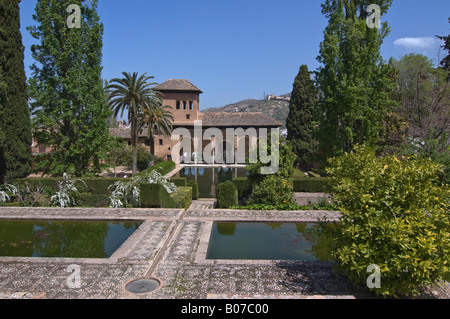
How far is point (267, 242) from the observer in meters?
9.05

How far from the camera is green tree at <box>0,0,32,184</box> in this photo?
14.2 meters

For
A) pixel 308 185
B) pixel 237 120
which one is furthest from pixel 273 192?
pixel 237 120

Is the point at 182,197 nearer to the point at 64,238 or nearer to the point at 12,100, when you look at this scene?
the point at 64,238

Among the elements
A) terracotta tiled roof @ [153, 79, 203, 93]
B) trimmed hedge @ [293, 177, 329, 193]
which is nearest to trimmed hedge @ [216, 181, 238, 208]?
trimmed hedge @ [293, 177, 329, 193]

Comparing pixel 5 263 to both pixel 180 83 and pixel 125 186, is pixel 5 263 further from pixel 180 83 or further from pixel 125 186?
pixel 180 83

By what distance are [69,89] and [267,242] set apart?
482 inches

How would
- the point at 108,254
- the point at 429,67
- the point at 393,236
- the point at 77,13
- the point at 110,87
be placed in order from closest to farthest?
the point at 393,236, the point at 108,254, the point at 77,13, the point at 110,87, the point at 429,67

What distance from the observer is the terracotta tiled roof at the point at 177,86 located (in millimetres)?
34844

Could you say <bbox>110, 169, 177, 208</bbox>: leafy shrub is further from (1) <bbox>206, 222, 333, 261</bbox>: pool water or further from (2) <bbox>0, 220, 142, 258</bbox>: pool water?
(1) <bbox>206, 222, 333, 261</bbox>: pool water

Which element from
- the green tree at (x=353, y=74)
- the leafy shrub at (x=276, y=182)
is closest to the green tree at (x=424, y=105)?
the green tree at (x=353, y=74)

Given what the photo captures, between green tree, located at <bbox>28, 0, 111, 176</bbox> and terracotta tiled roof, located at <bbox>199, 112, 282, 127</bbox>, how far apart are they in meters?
19.7

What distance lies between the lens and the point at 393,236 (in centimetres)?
Result: 507

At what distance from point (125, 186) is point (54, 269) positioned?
20.4 ft
